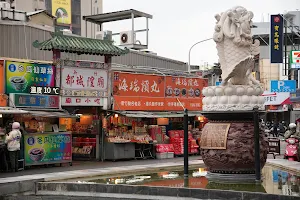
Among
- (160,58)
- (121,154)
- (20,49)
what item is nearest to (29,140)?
(121,154)

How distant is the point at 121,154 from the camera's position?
25000 millimetres

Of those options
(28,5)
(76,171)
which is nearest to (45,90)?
(76,171)

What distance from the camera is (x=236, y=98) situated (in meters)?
16.3

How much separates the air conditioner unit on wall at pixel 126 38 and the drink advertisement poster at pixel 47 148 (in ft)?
47.4

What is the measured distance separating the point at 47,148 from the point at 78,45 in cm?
443

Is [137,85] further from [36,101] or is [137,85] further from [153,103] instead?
[36,101]

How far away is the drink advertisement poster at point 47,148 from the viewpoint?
21219 mm

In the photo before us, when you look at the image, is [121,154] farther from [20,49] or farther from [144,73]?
[20,49]

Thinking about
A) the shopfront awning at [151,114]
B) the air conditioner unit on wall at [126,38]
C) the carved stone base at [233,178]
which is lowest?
the carved stone base at [233,178]

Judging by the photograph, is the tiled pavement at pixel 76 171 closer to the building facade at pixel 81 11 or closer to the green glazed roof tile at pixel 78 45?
the green glazed roof tile at pixel 78 45

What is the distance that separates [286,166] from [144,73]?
947 centimetres

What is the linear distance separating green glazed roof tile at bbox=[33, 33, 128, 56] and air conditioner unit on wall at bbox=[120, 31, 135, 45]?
1133cm

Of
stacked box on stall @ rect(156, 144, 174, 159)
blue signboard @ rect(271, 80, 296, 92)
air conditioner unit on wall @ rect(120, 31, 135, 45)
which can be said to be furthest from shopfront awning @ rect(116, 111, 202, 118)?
blue signboard @ rect(271, 80, 296, 92)

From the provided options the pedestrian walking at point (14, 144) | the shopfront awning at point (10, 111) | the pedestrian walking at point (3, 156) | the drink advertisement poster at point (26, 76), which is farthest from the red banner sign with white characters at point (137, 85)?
the pedestrian walking at point (3, 156)
